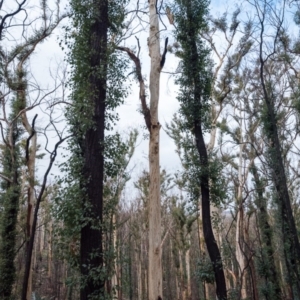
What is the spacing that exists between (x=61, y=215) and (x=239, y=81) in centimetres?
1137

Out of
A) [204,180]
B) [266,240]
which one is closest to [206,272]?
[204,180]

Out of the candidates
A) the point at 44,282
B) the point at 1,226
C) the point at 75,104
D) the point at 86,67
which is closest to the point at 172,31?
the point at 86,67

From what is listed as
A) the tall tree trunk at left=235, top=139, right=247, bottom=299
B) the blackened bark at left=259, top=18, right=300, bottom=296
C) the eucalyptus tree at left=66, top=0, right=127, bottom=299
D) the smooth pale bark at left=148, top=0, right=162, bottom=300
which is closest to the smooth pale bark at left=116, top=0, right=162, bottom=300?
the smooth pale bark at left=148, top=0, right=162, bottom=300

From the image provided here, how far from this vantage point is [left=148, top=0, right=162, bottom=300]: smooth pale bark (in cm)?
773

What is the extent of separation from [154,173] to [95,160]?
215 centimetres

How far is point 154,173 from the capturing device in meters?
8.45

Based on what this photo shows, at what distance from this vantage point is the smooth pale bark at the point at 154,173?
25.4 feet

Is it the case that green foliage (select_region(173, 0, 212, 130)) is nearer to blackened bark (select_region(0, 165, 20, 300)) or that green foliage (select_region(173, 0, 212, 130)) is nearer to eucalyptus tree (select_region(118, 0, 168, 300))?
eucalyptus tree (select_region(118, 0, 168, 300))

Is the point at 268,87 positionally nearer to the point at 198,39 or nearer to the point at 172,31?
the point at 198,39

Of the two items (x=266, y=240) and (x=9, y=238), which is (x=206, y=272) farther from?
(x=266, y=240)

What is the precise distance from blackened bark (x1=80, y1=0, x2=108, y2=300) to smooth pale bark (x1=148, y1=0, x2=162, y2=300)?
1.80 metres

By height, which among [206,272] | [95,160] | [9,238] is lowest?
[206,272]

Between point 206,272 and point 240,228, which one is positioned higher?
point 240,228

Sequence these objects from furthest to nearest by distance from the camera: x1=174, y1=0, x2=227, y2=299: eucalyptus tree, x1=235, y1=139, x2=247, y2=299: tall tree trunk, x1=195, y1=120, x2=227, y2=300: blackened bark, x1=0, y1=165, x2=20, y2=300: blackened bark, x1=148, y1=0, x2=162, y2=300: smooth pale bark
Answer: x1=235, y1=139, x2=247, y2=299: tall tree trunk
x1=0, y1=165, x2=20, y2=300: blackened bark
x1=174, y1=0, x2=227, y2=299: eucalyptus tree
x1=195, y1=120, x2=227, y2=300: blackened bark
x1=148, y1=0, x2=162, y2=300: smooth pale bark
